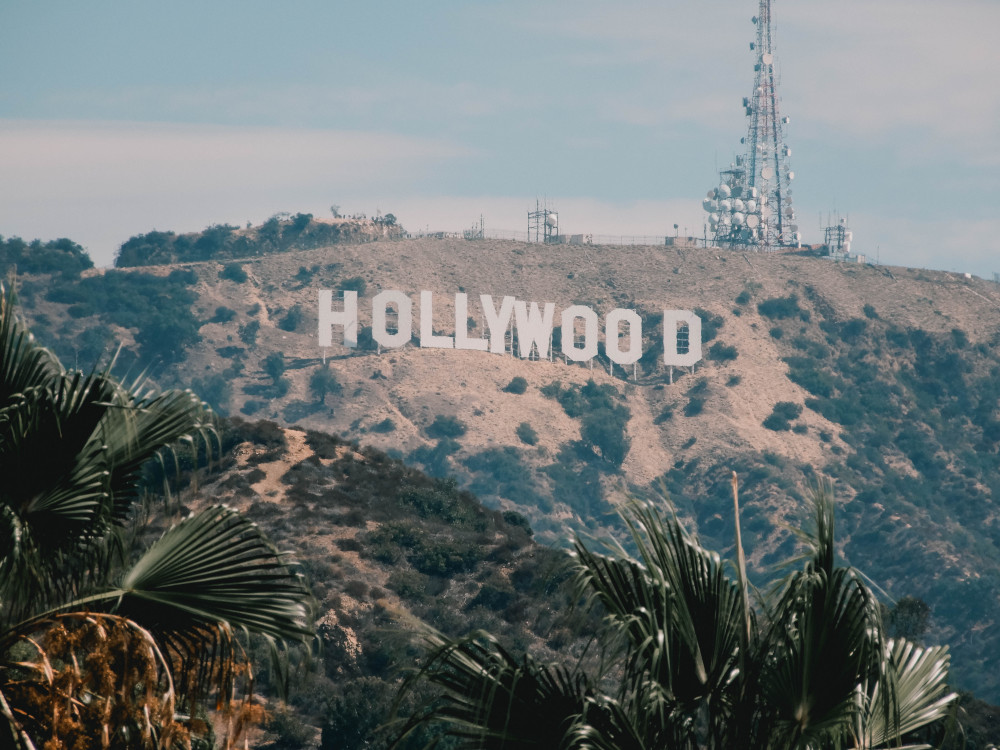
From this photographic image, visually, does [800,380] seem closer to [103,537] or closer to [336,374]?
[336,374]

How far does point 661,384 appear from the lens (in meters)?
129

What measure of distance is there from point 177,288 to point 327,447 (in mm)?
87777

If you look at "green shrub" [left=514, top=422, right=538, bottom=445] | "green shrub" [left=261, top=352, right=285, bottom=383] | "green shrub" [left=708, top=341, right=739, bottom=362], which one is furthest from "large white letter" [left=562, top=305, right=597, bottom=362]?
"green shrub" [left=261, top=352, right=285, bottom=383]

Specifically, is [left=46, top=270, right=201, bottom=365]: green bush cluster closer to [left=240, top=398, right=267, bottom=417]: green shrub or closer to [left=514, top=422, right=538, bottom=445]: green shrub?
[left=240, top=398, right=267, bottom=417]: green shrub

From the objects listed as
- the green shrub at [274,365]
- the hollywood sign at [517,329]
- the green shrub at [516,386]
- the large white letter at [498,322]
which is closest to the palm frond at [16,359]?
the hollywood sign at [517,329]

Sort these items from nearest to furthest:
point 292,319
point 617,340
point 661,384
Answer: point 661,384 < point 617,340 < point 292,319

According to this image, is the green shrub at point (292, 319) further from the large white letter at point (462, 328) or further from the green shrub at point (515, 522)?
the green shrub at point (515, 522)

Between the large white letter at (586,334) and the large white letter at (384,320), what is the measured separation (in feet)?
Result: 48.2

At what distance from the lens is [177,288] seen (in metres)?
138

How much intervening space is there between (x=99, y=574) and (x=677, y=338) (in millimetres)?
120504

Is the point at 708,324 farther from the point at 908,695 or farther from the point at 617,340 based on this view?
the point at 908,695

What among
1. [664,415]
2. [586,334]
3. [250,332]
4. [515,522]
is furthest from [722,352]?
[515,522]

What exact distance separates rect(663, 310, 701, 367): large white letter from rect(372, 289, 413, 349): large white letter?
22.8m

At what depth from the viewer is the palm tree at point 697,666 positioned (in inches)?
→ 361
